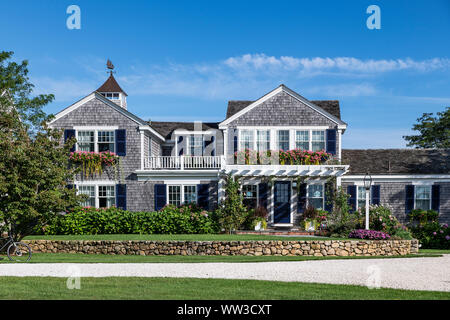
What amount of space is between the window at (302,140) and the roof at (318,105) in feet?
7.78

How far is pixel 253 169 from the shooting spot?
23.6 metres

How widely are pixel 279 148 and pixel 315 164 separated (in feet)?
7.20

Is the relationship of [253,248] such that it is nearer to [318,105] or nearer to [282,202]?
[282,202]

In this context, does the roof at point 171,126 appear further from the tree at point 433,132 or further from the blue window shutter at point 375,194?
the tree at point 433,132

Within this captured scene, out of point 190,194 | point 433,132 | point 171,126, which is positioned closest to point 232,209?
point 190,194

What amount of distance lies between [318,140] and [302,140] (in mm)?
861

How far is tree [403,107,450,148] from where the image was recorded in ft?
131

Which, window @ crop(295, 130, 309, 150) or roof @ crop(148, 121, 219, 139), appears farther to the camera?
roof @ crop(148, 121, 219, 139)

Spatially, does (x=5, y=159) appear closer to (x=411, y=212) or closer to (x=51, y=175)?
(x=51, y=175)

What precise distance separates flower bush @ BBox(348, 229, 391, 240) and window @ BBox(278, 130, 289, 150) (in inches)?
301

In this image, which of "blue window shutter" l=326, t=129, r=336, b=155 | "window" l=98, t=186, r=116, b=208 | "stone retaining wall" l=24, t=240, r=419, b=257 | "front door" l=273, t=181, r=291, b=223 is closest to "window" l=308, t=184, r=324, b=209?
"front door" l=273, t=181, r=291, b=223

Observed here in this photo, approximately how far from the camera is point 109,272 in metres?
11.8

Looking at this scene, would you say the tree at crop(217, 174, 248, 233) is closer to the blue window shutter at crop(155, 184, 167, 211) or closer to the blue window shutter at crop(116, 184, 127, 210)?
the blue window shutter at crop(155, 184, 167, 211)

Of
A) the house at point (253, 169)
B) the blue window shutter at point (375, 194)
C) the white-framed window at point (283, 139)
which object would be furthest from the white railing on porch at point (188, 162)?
the blue window shutter at point (375, 194)
